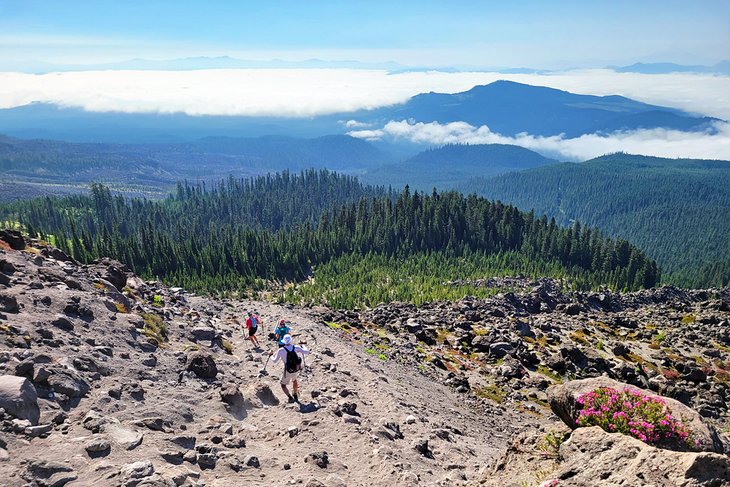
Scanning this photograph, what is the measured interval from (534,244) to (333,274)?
80884 millimetres

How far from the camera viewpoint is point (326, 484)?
17.0 meters

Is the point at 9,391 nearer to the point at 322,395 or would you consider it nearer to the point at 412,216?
the point at 322,395

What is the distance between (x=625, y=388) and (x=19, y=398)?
2118 centimetres

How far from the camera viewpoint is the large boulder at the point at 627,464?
1153cm

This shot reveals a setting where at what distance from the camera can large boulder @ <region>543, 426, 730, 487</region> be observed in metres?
11.5

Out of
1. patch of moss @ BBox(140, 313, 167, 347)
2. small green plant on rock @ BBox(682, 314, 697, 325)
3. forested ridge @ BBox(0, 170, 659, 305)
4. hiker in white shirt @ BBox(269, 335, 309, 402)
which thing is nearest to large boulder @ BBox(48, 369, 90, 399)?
patch of moss @ BBox(140, 313, 167, 347)

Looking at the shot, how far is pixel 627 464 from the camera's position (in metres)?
13.0

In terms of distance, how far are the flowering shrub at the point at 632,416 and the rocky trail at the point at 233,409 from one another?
106 cm

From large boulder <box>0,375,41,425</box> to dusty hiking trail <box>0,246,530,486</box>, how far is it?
361mm

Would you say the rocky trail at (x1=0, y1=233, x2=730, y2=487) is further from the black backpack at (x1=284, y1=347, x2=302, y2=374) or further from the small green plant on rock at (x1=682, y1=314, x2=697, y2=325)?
the small green plant on rock at (x1=682, y1=314, x2=697, y2=325)

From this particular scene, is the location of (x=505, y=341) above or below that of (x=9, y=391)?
below

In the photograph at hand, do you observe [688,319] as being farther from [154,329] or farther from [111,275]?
[111,275]

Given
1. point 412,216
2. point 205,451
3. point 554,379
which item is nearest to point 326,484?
point 205,451

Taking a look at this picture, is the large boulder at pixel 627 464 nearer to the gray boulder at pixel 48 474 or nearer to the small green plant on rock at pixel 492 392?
the gray boulder at pixel 48 474
